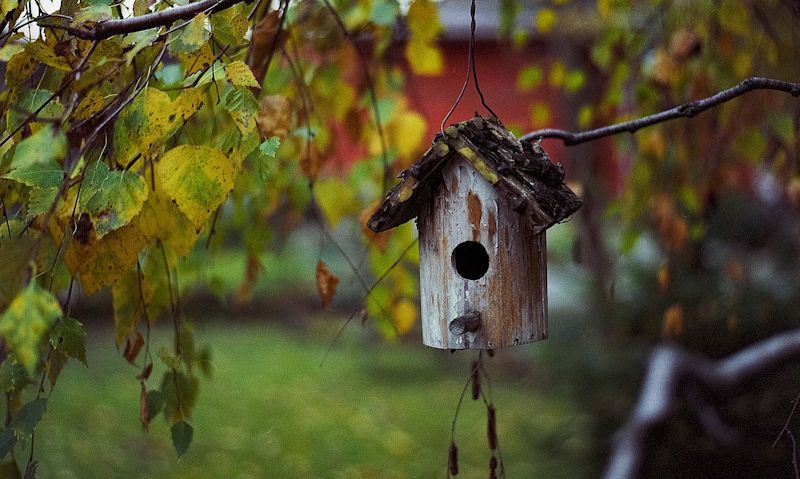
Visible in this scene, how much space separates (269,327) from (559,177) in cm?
826

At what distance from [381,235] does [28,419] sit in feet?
5.17

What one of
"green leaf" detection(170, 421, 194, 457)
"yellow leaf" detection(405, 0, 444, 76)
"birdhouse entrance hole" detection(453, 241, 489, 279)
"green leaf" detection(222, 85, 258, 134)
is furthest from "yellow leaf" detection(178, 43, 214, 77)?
"yellow leaf" detection(405, 0, 444, 76)

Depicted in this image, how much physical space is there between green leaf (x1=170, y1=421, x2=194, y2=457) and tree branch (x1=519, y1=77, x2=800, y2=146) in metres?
1.11

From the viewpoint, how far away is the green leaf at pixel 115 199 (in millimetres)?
1452

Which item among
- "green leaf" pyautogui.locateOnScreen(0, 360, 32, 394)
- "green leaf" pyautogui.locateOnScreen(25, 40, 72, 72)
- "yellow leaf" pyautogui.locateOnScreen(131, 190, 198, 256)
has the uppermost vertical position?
"green leaf" pyautogui.locateOnScreen(25, 40, 72, 72)

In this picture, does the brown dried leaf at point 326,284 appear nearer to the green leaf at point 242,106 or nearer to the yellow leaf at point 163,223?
the yellow leaf at point 163,223

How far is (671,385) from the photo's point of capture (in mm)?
3527

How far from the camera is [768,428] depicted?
3580 mm

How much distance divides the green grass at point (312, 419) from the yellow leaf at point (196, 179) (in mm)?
2924

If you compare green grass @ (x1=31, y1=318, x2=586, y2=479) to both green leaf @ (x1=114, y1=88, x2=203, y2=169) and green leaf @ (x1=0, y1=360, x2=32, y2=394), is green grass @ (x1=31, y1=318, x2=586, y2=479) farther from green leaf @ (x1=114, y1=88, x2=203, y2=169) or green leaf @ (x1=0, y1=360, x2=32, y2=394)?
green leaf @ (x1=114, y1=88, x2=203, y2=169)

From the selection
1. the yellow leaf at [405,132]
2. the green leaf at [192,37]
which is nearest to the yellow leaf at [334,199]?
the yellow leaf at [405,132]

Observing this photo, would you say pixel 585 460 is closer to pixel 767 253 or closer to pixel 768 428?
pixel 768 428

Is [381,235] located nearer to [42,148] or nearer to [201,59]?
[201,59]

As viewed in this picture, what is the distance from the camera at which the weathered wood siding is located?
1892 mm
